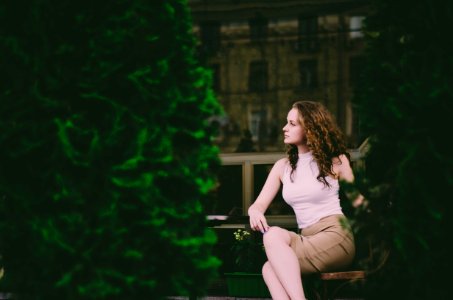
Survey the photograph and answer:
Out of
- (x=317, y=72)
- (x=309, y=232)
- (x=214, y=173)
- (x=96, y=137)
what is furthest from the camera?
(x=317, y=72)

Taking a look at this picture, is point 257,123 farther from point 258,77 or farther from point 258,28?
point 258,28

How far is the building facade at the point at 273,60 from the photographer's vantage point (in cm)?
1544

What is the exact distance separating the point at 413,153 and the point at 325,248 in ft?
4.68

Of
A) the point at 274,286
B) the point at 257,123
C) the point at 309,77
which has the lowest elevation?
the point at 274,286

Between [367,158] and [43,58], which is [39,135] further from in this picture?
[367,158]

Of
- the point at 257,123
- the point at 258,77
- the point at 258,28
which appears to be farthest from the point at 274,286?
the point at 258,77

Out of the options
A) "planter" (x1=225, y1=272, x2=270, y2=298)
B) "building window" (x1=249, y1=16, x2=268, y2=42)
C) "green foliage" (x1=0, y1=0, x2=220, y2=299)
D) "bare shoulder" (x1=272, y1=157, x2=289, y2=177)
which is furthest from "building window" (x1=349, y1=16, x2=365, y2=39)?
"green foliage" (x1=0, y1=0, x2=220, y2=299)

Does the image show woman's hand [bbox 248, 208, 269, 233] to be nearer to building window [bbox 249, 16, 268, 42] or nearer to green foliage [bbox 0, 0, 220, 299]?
green foliage [bbox 0, 0, 220, 299]

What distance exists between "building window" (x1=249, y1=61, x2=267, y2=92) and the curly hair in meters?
12.7

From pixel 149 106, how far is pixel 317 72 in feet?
48.4

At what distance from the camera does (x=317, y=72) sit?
17.8m

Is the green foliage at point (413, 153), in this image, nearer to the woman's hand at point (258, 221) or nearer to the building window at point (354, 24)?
the woman's hand at point (258, 221)

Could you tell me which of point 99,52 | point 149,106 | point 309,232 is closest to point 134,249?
point 149,106

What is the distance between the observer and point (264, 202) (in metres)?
4.87
